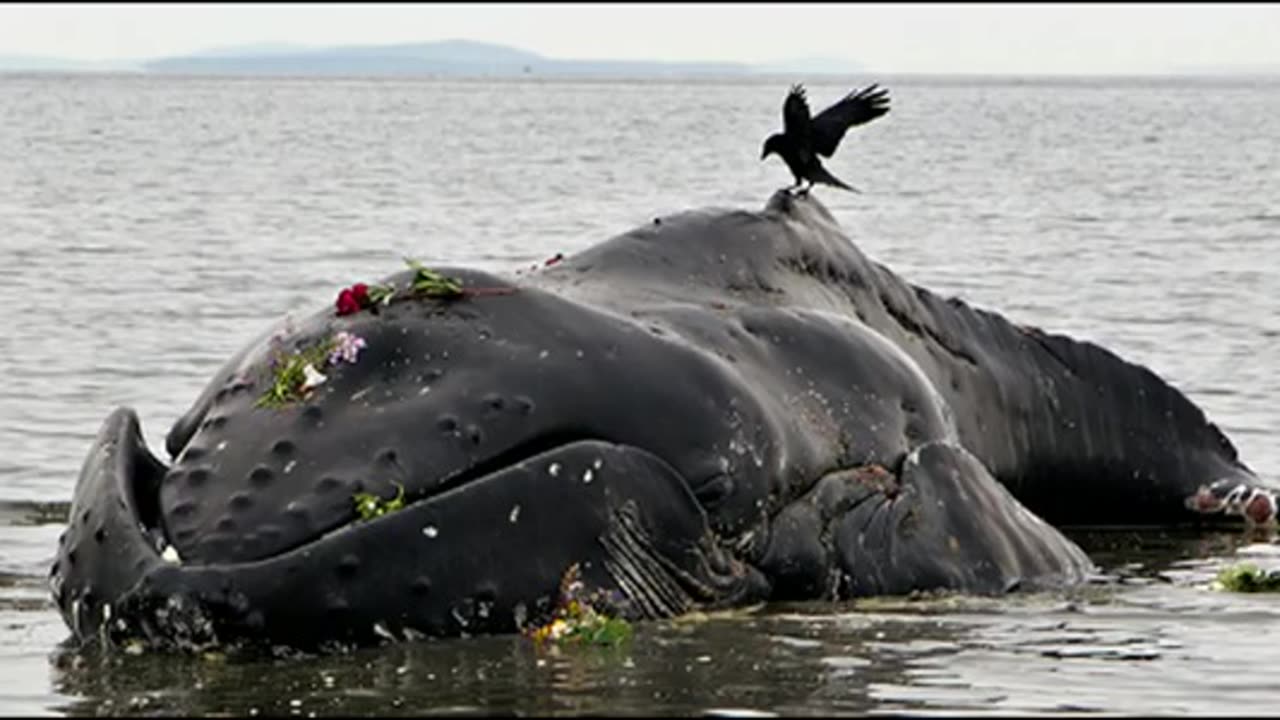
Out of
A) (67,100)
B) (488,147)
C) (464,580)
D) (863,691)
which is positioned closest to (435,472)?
(464,580)

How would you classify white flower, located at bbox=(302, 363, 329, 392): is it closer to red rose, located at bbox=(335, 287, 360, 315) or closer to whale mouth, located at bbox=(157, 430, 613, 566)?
red rose, located at bbox=(335, 287, 360, 315)

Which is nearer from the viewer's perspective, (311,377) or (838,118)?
(311,377)

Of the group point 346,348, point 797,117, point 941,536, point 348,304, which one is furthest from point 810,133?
point 346,348

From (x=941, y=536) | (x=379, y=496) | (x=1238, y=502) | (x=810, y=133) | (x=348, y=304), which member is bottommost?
(x=1238, y=502)

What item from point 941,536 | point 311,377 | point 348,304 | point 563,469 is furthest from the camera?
point 941,536

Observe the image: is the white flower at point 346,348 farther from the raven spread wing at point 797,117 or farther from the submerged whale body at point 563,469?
the raven spread wing at point 797,117

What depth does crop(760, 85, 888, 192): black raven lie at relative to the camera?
11008 mm

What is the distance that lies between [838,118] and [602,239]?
68.7ft

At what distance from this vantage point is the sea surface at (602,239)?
7582mm

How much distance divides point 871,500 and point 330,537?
7.25 feet

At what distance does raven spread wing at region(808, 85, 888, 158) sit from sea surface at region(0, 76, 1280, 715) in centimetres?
191

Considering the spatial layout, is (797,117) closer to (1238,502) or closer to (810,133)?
(810,133)

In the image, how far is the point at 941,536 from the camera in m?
9.46

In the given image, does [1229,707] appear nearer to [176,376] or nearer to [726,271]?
[726,271]
